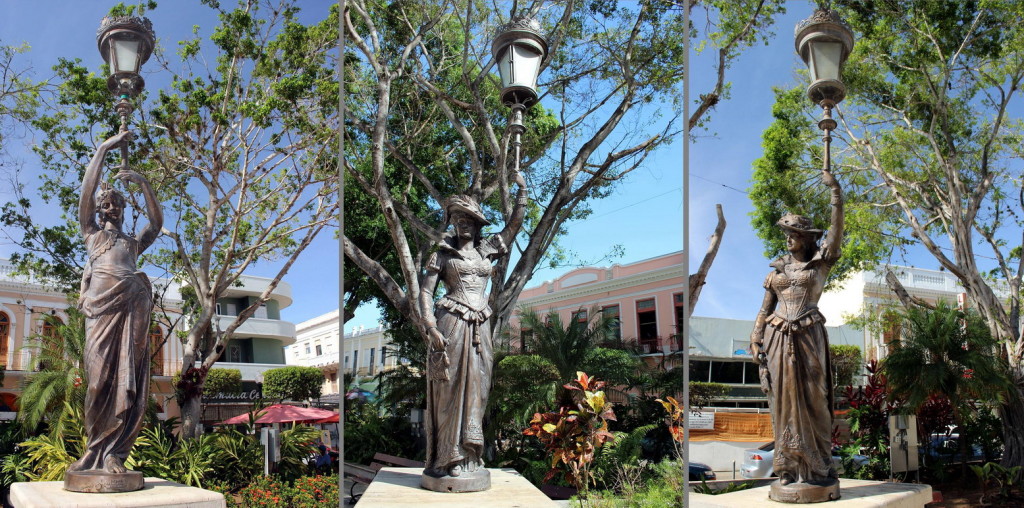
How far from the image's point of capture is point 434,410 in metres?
4.37

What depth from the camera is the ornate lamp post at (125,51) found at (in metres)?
5.31

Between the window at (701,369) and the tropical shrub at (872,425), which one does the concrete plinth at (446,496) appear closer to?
the tropical shrub at (872,425)

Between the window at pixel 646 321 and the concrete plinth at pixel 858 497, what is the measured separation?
144 inches

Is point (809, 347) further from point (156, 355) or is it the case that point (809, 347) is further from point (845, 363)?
point (156, 355)

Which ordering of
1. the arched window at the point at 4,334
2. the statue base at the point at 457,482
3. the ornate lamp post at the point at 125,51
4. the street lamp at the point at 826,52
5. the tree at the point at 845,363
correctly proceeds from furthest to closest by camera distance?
the arched window at the point at 4,334, the tree at the point at 845,363, the ornate lamp post at the point at 125,51, the street lamp at the point at 826,52, the statue base at the point at 457,482

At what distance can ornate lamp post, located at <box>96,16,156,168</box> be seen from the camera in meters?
5.31

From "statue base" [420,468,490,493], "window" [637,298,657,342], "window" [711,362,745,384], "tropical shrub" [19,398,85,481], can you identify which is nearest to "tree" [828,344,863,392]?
"window" [711,362,745,384]

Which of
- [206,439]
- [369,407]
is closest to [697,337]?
[369,407]

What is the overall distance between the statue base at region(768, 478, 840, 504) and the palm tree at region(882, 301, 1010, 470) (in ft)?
12.2

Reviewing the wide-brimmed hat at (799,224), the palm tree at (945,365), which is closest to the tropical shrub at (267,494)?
the wide-brimmed hat at (799,224)

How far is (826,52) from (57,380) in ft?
33.5

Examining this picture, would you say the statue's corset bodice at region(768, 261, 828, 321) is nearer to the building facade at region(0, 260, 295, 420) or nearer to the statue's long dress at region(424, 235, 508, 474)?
the statue's long dress at region(424, 235, 508, 474)

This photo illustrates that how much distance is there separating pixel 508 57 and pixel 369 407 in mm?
8062

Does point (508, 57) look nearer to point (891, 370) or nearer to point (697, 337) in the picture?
point (891, 370)
